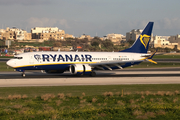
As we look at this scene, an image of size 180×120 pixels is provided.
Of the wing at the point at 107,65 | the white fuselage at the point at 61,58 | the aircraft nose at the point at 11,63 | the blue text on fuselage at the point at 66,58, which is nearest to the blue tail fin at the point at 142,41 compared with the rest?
the white fuselage at the point at 61,58

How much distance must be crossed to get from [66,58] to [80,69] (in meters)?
3.26

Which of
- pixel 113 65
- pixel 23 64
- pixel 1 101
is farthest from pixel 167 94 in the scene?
pixel 23 64

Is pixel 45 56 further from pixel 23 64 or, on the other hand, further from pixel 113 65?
pixel 113 65

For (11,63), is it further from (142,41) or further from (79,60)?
(142,41)

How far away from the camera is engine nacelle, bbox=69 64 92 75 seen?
1734 inches

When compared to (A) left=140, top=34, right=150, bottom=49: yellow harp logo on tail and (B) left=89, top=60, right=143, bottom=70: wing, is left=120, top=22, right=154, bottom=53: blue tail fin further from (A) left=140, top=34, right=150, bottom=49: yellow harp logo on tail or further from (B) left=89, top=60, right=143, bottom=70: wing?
(B) left=89, top=60, right=143, bottom=70: wing

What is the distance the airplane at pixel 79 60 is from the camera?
4291 cm

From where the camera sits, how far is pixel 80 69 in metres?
44.2

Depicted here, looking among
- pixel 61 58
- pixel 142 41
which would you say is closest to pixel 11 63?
pixel 61 58

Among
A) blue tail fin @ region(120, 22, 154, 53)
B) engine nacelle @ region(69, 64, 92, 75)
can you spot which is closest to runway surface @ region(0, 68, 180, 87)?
engine nacelle @ region(69, 64, 92, 75)

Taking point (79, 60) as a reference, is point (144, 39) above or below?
above

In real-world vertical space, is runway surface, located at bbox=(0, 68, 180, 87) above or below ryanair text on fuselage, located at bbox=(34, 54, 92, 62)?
below

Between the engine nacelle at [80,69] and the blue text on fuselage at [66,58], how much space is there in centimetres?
158

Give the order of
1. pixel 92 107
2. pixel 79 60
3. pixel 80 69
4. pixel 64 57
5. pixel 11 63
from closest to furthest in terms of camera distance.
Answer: pixel 92 107
pixel 11 63
pixel 80 69
pixel 64 57
pixel 79 60
